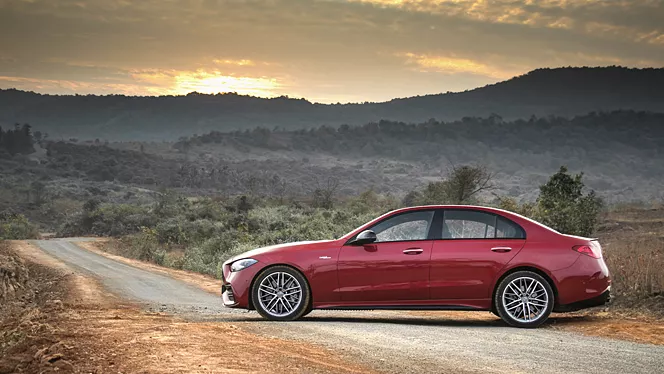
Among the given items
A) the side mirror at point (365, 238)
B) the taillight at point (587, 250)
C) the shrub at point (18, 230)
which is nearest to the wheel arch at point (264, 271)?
the side mirror at point (365, 238)

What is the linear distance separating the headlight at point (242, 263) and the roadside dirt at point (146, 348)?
2.77 feet

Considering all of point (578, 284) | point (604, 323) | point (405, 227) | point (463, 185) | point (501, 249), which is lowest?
point (604, 323)

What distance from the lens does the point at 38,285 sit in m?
25.3

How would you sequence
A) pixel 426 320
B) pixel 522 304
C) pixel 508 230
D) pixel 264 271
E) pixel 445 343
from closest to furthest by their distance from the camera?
pixel 445 343 → pixel 522 304 → pixel 508 230 → pixel 264 271 → pixel 426 320

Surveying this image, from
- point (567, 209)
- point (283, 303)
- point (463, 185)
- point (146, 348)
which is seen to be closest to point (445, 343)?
point (283, 303)

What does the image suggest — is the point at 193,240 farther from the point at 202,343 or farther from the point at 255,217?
the point at 202,343

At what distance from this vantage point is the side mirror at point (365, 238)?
1245 cm

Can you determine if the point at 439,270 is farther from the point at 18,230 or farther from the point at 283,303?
the point at 18,230

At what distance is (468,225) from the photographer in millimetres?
12766

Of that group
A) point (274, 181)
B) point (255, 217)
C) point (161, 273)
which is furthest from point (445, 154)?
point (161, 273)

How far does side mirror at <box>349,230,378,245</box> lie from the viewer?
12445 millimetres

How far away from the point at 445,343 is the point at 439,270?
5.50ft

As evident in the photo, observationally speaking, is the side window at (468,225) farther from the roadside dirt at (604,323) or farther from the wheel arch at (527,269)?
the roadside dirt at (604,323)

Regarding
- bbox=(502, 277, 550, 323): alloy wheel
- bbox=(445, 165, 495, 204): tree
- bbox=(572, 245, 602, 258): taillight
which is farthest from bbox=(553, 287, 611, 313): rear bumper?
bbox=(445, 165, 495, 204): tree
